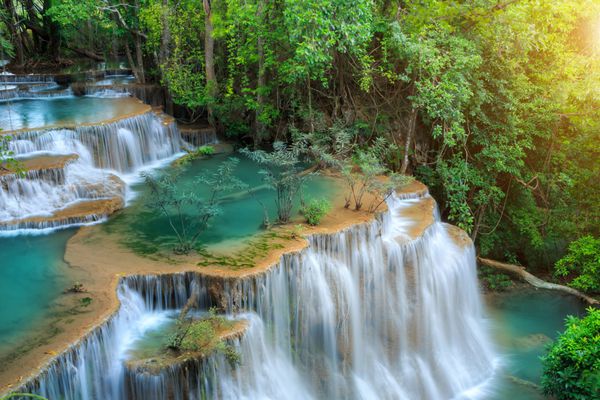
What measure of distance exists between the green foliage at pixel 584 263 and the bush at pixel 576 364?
11.5ft

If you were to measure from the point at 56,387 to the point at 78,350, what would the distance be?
1.49 ft

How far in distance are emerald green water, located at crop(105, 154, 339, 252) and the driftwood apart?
462 centimetres

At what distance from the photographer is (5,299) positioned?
314 inches

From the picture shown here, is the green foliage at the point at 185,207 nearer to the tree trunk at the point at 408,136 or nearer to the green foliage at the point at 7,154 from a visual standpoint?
the green foliage at the point at 7,154

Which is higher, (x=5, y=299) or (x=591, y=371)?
(x=5, y=299)

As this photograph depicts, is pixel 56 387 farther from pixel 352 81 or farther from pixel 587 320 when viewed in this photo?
pixel 352 81

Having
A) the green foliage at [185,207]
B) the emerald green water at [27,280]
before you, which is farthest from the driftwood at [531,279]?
the emerald green water at [27,280]

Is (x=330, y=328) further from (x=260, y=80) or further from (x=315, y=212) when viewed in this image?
(x=260, y=80)

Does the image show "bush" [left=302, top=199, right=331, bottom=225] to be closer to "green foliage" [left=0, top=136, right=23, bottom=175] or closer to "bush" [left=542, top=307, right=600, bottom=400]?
"bush" [left=542, top=307, right=600, bottom=400]

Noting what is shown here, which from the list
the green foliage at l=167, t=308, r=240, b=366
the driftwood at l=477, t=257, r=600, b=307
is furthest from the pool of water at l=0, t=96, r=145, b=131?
the driftwood at l=477, t=257, r=600, b=307

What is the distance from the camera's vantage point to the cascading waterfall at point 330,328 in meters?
6.84

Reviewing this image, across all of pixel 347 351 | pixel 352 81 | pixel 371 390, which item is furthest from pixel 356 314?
pixel 352 81

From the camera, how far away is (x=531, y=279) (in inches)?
526

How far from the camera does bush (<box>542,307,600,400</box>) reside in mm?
8438
